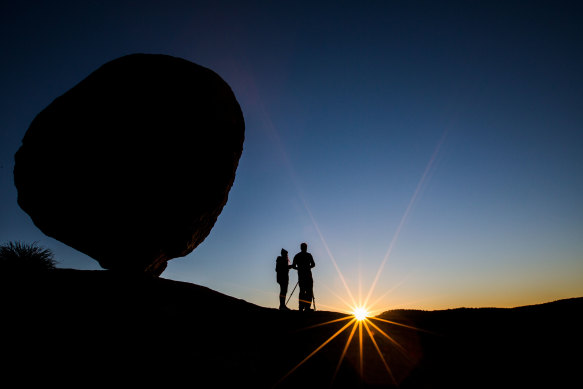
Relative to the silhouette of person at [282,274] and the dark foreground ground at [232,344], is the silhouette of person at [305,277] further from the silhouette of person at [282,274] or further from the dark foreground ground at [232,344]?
the dark foreground ground at [232,344]

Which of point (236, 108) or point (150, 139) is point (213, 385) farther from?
point (236, 108)

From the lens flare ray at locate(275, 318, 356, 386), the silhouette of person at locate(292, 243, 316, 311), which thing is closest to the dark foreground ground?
the lens flare ray at locate(275, 318, 356, 386)

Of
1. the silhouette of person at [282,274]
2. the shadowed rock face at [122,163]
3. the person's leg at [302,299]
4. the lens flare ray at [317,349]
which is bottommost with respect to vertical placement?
the lens flare ray at [317,349]

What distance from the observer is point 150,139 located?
727 centimetres

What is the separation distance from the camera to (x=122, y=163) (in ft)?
23.4

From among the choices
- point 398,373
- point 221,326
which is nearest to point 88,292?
point 221,326

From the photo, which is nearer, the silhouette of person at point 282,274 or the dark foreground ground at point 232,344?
the dark foreground ground at point 232,344

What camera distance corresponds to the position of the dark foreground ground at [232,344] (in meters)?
3.81

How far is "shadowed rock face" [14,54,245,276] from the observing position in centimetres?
709

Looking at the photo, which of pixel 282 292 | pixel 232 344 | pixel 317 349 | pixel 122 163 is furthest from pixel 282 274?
pixel 122 163

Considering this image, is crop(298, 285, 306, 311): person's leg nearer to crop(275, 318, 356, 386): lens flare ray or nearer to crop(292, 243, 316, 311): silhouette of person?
crop(292, 243, 316, 311): silhouette of person

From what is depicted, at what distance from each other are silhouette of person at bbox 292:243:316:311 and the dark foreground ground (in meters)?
3.35

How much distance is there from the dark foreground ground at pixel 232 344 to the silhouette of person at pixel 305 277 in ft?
11.0

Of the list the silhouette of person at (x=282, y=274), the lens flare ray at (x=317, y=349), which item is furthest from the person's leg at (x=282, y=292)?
the lens flare ray at (x=317, y=349)
